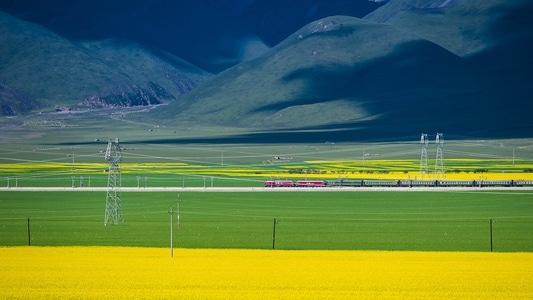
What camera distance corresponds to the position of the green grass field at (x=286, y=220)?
41.9 m

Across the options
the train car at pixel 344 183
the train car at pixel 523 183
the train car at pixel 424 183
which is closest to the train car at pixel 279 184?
the train car at pixel 344 183

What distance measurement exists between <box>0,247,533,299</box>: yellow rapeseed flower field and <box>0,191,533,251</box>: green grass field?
5915mm

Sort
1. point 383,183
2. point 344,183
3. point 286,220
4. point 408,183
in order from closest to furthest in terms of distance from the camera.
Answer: point 286,220 < point 408,183 < point 383,183 < point 344,183

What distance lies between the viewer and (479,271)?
1172 inches

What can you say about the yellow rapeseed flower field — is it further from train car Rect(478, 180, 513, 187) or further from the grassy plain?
train car Rect(478, 180, 513, 187)

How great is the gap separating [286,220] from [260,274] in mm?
23072

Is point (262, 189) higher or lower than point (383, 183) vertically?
lower

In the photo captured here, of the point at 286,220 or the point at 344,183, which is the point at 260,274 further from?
the point at 344,183

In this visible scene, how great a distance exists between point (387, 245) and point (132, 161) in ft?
311

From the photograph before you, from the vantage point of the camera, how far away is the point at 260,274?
29141 mm

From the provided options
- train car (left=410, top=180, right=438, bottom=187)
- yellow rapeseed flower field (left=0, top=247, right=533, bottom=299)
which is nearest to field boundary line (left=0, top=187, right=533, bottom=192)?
train car (left=410, top=180, right=438, bottom=187)

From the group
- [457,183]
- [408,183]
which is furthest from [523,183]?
[408,183]

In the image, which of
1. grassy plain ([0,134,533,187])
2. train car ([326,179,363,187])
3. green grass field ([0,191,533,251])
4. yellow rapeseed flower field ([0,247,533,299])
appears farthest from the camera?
grassy plain ([0,134,533,187])

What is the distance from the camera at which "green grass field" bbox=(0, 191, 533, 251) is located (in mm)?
41906
